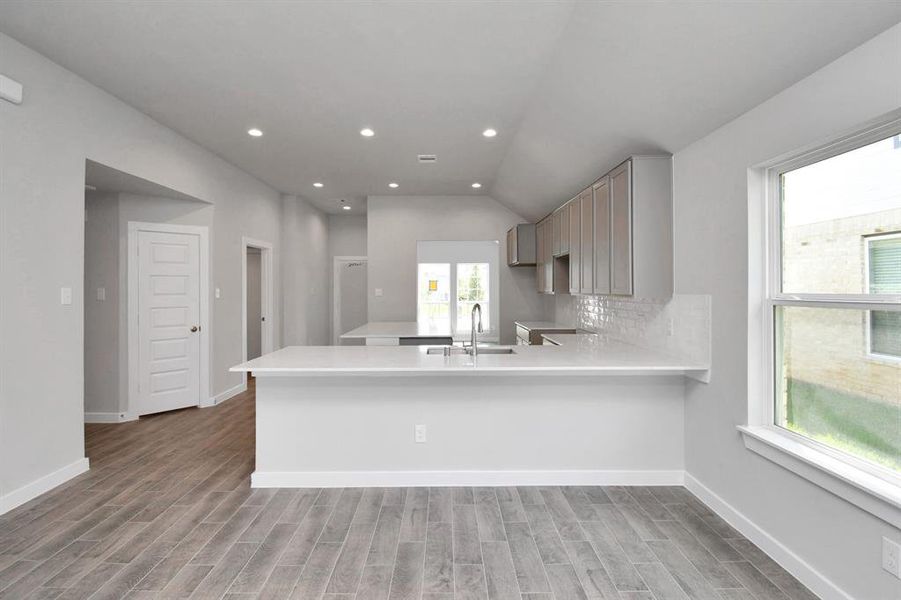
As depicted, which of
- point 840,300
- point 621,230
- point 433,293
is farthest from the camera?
point 433,293

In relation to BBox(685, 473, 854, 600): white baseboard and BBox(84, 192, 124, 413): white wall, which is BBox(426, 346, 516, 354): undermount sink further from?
BBox(84, 192, 124, 413): white wall

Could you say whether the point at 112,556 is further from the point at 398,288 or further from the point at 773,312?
the point at 398,288

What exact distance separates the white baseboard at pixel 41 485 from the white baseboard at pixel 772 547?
13.6 feet

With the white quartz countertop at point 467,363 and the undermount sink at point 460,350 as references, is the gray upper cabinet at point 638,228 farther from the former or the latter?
the undermount sink at point 460,350

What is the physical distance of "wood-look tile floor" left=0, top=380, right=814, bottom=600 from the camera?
1897 mm

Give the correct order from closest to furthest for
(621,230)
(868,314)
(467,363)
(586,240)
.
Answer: (868,314), (467,363), (621,230), (586,240)

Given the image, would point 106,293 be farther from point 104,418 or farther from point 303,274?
point 303,274

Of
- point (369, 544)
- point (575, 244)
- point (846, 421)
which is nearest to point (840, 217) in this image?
point (846, 421)

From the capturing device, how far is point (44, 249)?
2.86 m

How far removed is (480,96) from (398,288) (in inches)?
151

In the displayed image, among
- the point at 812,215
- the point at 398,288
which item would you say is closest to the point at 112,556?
the point at 812,215

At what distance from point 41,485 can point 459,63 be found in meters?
3.82

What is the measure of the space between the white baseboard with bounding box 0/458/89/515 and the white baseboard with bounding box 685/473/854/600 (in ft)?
13.6

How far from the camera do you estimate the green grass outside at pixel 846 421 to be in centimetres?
162
